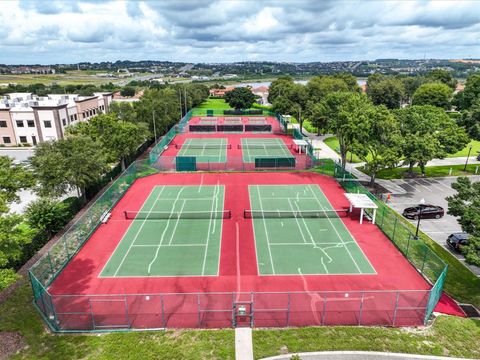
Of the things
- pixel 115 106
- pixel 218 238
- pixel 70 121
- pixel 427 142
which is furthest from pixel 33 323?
pixel 70 121

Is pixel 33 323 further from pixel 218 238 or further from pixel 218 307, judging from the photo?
pixel 218 238

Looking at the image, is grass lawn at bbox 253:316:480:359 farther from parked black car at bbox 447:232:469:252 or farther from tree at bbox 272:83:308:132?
tree at bbox 272:83:308:132

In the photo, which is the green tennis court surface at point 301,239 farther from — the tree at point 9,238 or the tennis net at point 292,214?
the tree at point 9,238

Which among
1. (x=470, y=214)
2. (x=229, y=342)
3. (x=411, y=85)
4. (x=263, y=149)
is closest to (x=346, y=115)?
(x=263, y=149)

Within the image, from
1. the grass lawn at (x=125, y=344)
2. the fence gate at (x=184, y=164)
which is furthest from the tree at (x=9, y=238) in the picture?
the fence gate at (x=184, y=164)

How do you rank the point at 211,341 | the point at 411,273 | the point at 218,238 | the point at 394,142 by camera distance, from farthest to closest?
the point at 394,142, the point at 218,238, the point at 411,273, the point at 211,341
